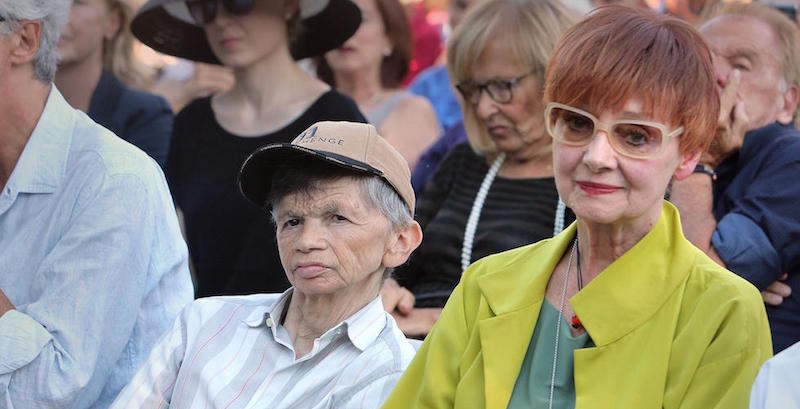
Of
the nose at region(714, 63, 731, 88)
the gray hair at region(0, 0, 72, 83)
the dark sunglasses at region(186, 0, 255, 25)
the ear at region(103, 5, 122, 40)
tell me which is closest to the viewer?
the gray hair at region(0, 0, 72, 83)

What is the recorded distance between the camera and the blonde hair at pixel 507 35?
14.4 feet

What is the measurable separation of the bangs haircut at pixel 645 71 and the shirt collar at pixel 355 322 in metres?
0.83

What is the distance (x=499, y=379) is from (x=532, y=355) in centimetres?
11

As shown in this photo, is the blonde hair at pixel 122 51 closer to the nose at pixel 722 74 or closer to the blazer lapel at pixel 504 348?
the nose at pixel 722 74

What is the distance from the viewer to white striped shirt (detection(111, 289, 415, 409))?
10.4ft

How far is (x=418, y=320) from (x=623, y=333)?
147 cm

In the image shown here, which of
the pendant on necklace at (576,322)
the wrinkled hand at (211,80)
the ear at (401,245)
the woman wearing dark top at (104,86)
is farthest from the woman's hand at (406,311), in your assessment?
the wrinkled hand at (211,80)

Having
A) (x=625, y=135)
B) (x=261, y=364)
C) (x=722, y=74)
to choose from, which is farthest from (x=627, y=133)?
(x=722, y=74)

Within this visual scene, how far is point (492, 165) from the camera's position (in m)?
4.48

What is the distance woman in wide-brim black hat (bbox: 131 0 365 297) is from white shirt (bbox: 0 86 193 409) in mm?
879

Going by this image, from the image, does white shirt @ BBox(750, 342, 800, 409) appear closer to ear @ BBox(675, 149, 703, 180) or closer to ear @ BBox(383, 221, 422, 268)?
ear @ BBox(675, 149, 703, 180)

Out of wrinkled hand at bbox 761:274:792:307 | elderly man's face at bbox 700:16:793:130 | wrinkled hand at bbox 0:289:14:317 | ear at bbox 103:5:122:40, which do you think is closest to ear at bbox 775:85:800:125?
elderly man's face at bbox 700:16:793:130

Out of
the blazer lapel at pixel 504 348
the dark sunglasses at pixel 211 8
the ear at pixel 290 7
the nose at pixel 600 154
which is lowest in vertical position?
the blazer lapel at pixel 504 348

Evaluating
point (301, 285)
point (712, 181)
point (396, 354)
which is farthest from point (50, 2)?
point (712, 181)
